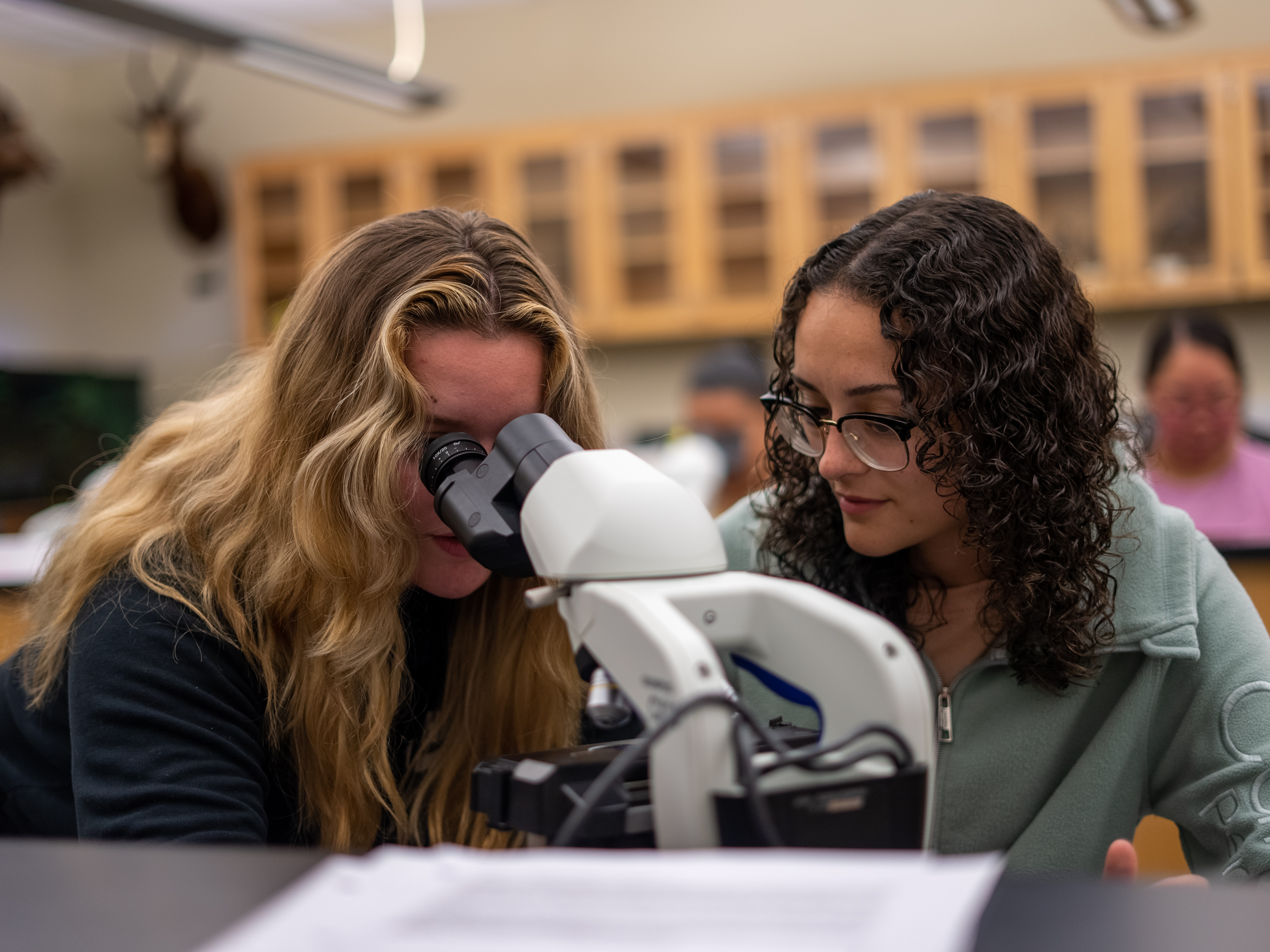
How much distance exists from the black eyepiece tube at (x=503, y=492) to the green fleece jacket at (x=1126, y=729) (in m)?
0.38

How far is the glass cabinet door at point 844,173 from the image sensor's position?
4754 millimetres

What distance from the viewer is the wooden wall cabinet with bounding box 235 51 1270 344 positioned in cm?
443

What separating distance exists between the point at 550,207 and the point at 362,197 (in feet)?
3.08

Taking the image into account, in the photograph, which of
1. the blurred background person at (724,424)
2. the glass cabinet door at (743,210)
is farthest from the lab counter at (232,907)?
the glass cabinet door at (743,210)

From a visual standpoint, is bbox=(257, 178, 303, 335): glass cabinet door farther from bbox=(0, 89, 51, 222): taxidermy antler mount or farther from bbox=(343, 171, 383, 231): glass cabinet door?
bbox=(0, 89, 51, 222): taxidermy antler mount

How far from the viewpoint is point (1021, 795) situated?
3.82 feet

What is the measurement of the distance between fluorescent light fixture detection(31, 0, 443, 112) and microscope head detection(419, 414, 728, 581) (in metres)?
2.20

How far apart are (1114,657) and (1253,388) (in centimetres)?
413

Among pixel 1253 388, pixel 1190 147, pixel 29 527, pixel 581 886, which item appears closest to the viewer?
pixel 581 886

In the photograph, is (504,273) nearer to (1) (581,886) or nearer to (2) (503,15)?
(1) (581,886)

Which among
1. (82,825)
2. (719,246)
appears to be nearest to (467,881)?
(82,825)

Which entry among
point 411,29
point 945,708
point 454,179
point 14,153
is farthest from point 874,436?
point 14,153

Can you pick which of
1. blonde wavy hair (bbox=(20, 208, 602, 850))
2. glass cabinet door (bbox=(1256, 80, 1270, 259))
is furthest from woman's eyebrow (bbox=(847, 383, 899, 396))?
glass cabinet door (bbox=(1256, 80, 1270, 259))

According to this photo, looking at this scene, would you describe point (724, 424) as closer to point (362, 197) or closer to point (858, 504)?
point (362, 197)
